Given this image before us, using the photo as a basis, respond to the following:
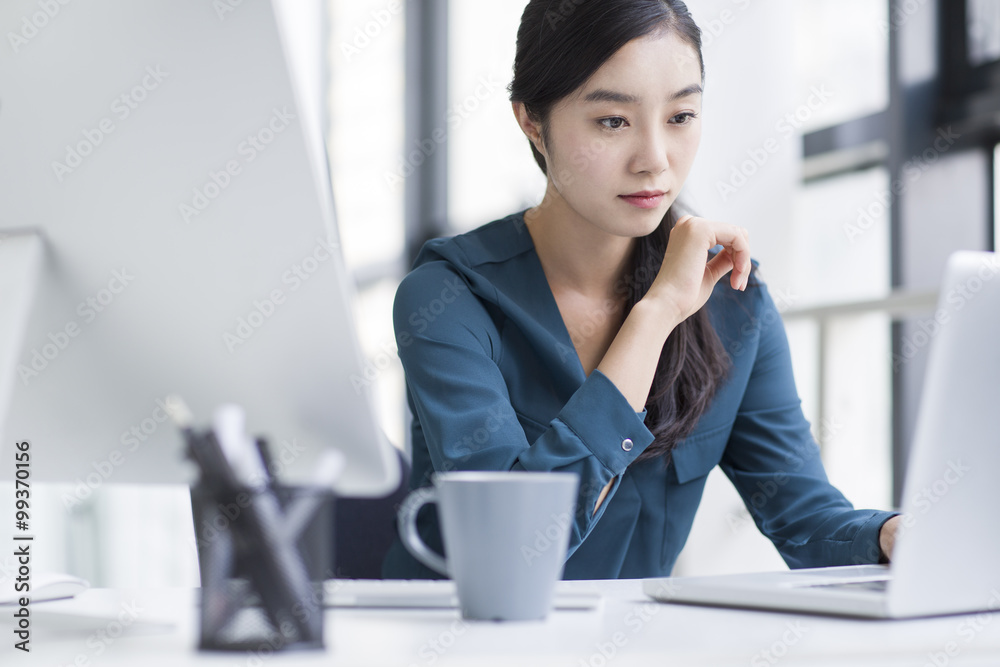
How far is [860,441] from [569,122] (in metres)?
1.27

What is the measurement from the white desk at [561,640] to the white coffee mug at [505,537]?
0.05 ft

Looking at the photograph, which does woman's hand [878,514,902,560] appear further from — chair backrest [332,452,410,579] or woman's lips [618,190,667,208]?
chair backrest [332,452,410,579]

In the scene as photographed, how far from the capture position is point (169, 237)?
544mm

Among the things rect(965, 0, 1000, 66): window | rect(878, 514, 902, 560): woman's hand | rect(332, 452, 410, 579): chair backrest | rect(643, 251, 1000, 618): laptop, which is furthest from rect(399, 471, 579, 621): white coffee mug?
rect(965, 0, 1000, 66): window

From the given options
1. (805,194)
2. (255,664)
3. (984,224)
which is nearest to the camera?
(255,664)

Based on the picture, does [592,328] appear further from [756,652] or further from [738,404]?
[756,652]

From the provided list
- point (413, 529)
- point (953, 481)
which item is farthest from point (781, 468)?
point (413, 529)

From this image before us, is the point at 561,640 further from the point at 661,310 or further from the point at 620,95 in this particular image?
the point at 620,95

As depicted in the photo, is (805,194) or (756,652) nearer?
(756,652)

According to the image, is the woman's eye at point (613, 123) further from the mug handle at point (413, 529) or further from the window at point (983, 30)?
the window at point (983, 30)

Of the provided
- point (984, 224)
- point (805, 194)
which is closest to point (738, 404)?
point (984, 224)

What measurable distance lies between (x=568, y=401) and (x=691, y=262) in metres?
0.22

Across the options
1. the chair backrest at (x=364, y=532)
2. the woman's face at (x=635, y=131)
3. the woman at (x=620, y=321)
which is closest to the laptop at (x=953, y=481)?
the woman at (x=620, y=321)

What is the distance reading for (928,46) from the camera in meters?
2.04
